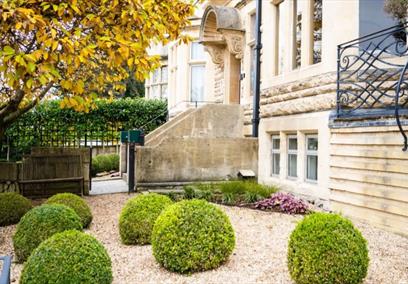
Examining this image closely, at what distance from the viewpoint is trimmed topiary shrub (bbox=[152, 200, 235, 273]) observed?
Result: 14.4ft

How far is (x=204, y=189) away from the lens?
8.98 metres

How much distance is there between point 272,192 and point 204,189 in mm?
1525

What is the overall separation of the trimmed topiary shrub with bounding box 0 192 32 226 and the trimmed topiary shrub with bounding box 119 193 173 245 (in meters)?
2.70

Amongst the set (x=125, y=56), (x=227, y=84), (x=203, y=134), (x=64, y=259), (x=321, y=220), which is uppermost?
(x=227, y=84)

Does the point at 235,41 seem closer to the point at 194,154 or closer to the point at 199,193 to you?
the point at 194,154

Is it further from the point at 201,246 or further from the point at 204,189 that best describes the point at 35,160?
the point at 201,246

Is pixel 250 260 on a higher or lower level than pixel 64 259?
lower

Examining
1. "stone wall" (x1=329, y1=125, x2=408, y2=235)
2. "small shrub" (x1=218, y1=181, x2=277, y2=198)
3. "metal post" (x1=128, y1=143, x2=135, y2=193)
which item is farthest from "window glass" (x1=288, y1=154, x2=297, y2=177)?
"metal post" (x1=128, y1=143, x2=135, y2=193)

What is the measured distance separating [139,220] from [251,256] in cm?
167

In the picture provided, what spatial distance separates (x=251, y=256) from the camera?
5.04 m

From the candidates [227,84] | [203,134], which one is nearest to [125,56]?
[203,134]

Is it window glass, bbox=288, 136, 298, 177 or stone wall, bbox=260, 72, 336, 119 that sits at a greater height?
stone wall, bbox=260, 72, 336, 119

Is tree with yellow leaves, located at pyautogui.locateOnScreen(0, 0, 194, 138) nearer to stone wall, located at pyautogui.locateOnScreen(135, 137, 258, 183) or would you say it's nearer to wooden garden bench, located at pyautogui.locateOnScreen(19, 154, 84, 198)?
stone wall, located at pyautogui.locateOnScreen(135, 137, 258, 183)

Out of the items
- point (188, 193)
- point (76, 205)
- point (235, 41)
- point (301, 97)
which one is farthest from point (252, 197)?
point (235, 41)
